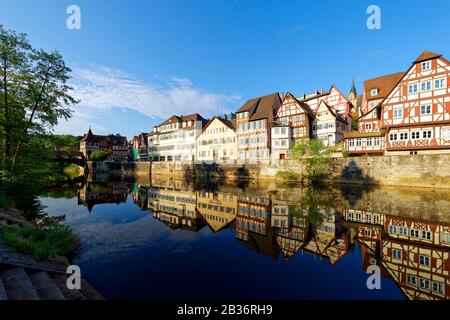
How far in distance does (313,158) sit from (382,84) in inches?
973

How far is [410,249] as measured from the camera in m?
10.3

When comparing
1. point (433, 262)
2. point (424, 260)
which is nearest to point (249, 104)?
point (424, 260)

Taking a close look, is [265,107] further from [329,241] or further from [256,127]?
[329,241]

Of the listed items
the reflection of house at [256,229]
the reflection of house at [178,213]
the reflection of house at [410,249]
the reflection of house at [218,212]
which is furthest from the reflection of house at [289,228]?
the reflection of house at [178,213]

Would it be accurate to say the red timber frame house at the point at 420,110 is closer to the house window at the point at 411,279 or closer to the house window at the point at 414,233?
the house window at the point at 414,233

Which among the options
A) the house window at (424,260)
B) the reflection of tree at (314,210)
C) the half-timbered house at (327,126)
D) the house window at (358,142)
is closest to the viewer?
the house window at (424,260)

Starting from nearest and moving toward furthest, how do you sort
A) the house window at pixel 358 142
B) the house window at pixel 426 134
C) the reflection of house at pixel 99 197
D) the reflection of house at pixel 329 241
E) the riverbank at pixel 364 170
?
1. the reflection of house at pixel 329 241
2. the reflection of house at pixel 99 197
3. the riverbank at pixel 364 170
4. the house window at pixel 426 134
5. the house window at pixel 358 142

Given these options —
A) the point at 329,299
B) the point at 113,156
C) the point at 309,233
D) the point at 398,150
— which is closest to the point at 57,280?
the point at 329,299

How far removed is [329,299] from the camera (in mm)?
6898

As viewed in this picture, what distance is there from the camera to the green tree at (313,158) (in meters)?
33.8

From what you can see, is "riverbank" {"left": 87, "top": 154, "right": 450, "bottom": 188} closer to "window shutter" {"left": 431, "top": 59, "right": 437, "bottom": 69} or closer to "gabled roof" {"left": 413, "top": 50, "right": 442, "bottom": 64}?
"window shutter" {"left": 431, "top": 59, "right": 437, "bottom": 69}

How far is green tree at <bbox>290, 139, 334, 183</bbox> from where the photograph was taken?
3381 centimetres

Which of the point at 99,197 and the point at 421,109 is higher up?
the point at 421,109

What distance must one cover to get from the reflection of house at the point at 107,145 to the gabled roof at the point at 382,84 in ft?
276
